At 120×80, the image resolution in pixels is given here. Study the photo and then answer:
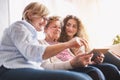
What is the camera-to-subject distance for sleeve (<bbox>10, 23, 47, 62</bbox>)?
1327mm

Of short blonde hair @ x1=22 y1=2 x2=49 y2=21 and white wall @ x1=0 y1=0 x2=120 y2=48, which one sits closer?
short blonde hair @ x1=22 y1=2 x2=49 y2=21

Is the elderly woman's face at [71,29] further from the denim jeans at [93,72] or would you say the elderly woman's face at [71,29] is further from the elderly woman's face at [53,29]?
the denim jeans at [93,72]

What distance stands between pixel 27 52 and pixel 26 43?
5cm

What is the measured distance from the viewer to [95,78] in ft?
5.60

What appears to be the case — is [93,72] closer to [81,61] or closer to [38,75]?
[81,61]

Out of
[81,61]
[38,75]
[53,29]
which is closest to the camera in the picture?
[38,75]

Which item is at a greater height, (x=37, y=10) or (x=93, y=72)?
(x=37, y=10)

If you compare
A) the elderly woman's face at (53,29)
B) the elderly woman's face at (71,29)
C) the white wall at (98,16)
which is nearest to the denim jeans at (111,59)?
the elderly woman's face at (71,29)

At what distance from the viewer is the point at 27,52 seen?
1.33 metres

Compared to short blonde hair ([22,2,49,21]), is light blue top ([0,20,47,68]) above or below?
below

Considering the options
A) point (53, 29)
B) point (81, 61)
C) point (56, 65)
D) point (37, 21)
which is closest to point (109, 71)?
point (81, 61)

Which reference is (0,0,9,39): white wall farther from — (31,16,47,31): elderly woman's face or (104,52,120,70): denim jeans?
(104,52,120,70): denim jeans

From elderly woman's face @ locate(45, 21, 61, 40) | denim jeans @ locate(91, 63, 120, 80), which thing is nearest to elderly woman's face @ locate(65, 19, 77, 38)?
elderly woman's face @ locate(45, 21, 61, 40)

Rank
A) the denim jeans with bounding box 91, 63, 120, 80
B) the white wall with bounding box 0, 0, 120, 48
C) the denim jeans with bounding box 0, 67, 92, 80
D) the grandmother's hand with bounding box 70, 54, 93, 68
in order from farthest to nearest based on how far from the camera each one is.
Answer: the white wall with bounding box 0, 0, 120, 48 < the denim jeans with bounding box 91, 63, 120, 80 < the grandmother's hand with bounding box 70, 54, 93, 68 < the denim jeans with bounding box 0, 67, 92, 80
